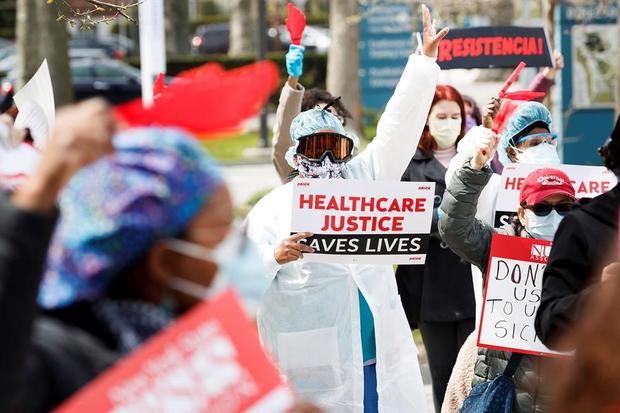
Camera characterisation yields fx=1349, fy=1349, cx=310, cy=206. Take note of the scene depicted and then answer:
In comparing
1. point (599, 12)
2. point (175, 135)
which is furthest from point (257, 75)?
point (599, 12)

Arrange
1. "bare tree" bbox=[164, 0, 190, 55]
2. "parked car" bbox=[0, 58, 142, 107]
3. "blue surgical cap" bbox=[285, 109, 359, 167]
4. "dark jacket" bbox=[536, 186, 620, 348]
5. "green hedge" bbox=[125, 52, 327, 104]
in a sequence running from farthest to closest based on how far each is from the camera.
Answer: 1. "bare tree" bbox=[164, 0, 190, 55]
2. "green hedge" bbox=[125, 52, 327, 104]
3. "parked car" bbox=[0, 58, 142, 107]
4. "blue surgical cap" bbox=[285, 109, 359, 167]
5. "dark jacket" bbox=[536, 186, 620, 348]

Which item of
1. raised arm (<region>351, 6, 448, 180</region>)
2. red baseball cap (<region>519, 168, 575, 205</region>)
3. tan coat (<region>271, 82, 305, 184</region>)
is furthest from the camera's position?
tan coat (<region>271, 82, 305, 184</region>)

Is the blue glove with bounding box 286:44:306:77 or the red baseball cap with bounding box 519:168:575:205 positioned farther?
the blue glove with bounding box 286:44:306:77

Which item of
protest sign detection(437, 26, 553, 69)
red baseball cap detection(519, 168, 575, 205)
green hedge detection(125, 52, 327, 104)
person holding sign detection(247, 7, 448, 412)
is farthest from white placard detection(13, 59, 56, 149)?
green hedge detection(125, 52, 327, 104)

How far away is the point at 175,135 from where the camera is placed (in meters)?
2.59

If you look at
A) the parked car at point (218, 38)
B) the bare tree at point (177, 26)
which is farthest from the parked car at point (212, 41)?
the bare tree at point (177, 26)

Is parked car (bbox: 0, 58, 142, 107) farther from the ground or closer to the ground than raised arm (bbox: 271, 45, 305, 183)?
closer to the ground

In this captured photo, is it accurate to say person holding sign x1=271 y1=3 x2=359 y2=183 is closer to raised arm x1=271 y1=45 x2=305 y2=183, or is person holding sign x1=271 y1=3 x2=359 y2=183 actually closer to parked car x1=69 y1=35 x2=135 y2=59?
raised arm x1=271 y1=45 x2=305 y2=183

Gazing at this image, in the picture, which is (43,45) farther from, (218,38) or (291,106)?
(218,38)

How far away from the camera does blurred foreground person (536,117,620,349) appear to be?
11.9 ft

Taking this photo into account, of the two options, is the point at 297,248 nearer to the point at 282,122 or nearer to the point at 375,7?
the point at 282,122

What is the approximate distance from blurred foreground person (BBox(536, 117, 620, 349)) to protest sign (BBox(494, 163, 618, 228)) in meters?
1.91

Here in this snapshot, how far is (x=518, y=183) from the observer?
5.80 metres

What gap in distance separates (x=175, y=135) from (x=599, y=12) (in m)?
12.0
